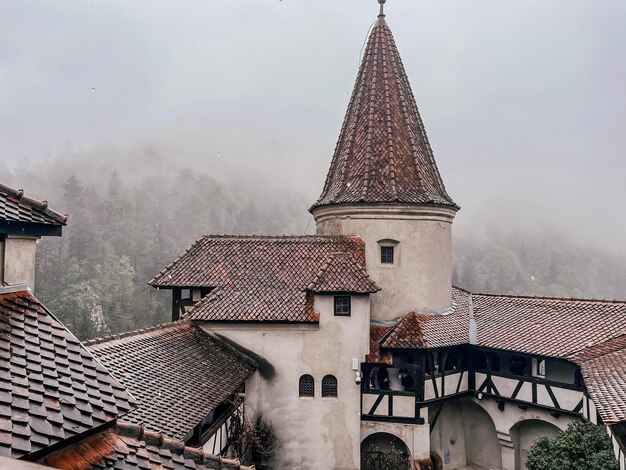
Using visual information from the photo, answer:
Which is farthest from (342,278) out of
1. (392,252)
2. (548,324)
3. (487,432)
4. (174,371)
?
(487,432)

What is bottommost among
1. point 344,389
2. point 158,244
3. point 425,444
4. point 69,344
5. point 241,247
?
point 425,444

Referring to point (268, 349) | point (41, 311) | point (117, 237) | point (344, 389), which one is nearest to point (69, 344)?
point (41, 311)

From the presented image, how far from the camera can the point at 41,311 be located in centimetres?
569

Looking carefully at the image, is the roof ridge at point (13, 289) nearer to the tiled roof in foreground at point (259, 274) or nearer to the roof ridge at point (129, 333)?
the roof ridge at point (129, 333)

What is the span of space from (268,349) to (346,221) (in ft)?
16.6

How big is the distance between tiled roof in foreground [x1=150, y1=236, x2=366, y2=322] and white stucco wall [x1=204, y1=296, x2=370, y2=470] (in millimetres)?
573

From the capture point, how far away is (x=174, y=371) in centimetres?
Answer: 1125

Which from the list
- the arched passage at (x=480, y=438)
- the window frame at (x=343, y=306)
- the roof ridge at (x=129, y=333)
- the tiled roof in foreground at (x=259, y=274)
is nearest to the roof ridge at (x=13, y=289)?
the roof ridge at (x=129, y=333)

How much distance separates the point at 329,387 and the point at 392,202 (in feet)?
20.3

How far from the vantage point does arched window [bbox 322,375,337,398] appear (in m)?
15.3

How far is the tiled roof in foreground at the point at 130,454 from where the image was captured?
410 cm

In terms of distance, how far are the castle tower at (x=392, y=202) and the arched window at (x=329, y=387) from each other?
2.60m

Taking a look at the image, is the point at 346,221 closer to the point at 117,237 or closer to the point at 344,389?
the point at 344,389

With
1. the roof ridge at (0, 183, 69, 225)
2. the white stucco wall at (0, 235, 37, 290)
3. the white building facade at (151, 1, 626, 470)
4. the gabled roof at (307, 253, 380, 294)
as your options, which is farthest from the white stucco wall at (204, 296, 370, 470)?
the roof ridge at (0, 183, 69, 225)
